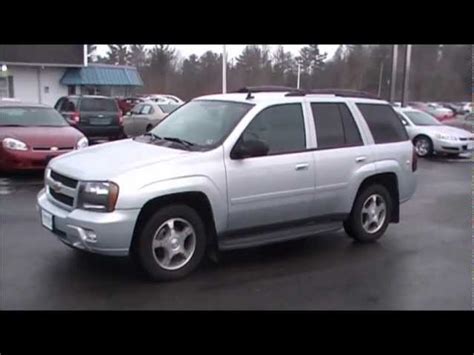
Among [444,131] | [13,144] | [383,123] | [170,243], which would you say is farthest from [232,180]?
[444,131]

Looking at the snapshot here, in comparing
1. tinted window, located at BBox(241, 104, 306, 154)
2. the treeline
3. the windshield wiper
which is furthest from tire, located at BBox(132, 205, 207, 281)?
the treeline

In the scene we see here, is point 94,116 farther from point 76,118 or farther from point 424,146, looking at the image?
point 424,146

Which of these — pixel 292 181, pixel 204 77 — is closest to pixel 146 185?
pixel 292 181

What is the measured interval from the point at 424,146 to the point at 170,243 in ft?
43.2

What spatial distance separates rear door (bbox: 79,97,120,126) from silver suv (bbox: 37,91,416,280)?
1016 centimetres

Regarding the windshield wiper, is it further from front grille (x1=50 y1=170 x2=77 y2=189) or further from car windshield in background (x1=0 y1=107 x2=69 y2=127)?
car windshield in background (x1=0 y1=107 x2=69 y2=127)

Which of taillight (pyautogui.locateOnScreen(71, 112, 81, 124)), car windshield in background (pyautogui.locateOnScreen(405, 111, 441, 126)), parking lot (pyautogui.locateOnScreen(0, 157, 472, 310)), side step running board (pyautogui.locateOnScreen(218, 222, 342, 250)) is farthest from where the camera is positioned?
car windshield in background (pyautogui.locateOnScreen(405, 111, 441, 126))

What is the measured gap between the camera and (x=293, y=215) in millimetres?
5438

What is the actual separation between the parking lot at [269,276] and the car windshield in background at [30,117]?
164 inches

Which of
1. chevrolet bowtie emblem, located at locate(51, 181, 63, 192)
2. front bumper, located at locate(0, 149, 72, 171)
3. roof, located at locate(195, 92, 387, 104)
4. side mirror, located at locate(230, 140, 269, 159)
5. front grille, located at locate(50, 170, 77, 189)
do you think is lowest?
front bumper, located at locate(0, 149, 72, 171)

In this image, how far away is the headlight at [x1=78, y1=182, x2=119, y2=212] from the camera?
14.3 feet

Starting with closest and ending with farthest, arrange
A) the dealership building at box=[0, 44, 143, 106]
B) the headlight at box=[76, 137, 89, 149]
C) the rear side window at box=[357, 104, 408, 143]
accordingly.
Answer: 1. the rear side window at box=[357, 104, 408, 143]
2. the headlight at box=[76, 137, 89, 149]
3. the dealership building at box=[0, 44, 143, 106]
